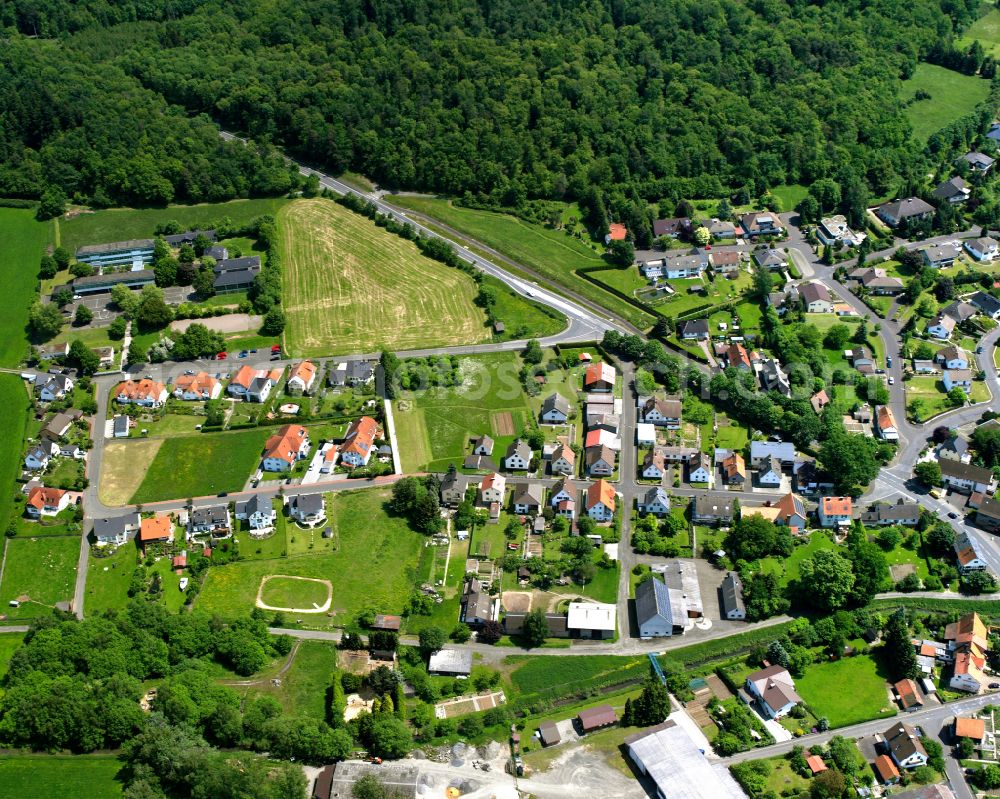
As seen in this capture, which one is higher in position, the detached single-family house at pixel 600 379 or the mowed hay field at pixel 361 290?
the detached single-family house at pixel 600 379

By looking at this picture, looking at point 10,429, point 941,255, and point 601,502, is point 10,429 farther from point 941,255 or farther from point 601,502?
point 941,255

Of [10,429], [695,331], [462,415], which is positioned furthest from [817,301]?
[10,429]

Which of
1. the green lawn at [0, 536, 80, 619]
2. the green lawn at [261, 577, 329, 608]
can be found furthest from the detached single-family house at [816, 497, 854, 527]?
the green lawn at [0, 536, 80, 619]

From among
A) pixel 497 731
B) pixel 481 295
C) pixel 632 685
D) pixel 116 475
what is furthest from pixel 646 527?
pixel 116 475

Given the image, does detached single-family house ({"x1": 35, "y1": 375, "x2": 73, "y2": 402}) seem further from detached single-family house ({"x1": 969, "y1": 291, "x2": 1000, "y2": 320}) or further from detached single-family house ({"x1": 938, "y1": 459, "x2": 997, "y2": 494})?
detached single-family house ({"x1": 969, "y1": 291, "x2": 1000, "y2": 320})

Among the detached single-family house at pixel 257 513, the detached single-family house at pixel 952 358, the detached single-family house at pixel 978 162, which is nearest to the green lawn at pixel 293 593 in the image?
the detached single-family house at pixel 257 513

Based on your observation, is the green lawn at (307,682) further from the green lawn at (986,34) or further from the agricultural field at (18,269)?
the green lawn at (986,34)
